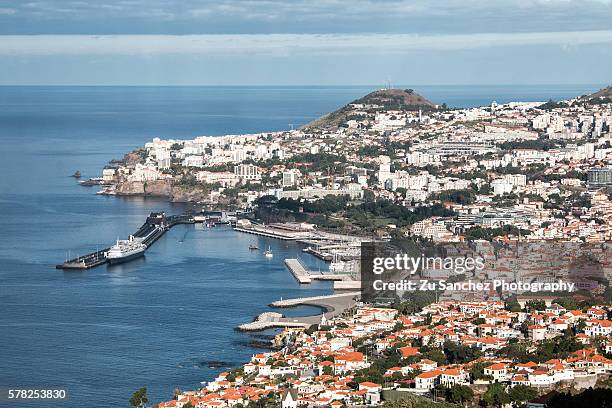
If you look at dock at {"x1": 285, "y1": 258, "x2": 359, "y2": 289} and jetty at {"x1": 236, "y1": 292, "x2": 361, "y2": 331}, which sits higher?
dock at {"x1": 285, "y1": 258, "x2": 359, "y2": 289}

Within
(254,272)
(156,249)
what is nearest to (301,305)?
(254,272)

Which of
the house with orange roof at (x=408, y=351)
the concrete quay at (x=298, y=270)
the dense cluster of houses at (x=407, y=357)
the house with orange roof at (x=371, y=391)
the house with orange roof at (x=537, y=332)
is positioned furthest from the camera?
the concrete quay at (x=298, y=270)

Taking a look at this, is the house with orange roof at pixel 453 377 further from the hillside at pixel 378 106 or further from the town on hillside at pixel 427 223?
the hillside at pixel 378 106

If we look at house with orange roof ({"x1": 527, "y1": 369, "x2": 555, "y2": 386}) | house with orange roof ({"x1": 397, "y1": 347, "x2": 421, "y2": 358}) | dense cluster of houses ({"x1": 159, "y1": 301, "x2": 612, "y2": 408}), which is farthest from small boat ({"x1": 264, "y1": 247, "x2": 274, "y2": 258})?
house with orange roof ({"x1": 527, "y1": 369, "x2": 555, "y2": 386})

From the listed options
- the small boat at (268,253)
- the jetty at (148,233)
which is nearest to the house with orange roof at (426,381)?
the jetty at (148,233)

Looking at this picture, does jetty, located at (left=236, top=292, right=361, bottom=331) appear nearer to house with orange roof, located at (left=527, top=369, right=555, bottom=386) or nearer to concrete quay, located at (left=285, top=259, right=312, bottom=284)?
concrete quay, located at (left=285, top=259, right=312, bottom=284)
